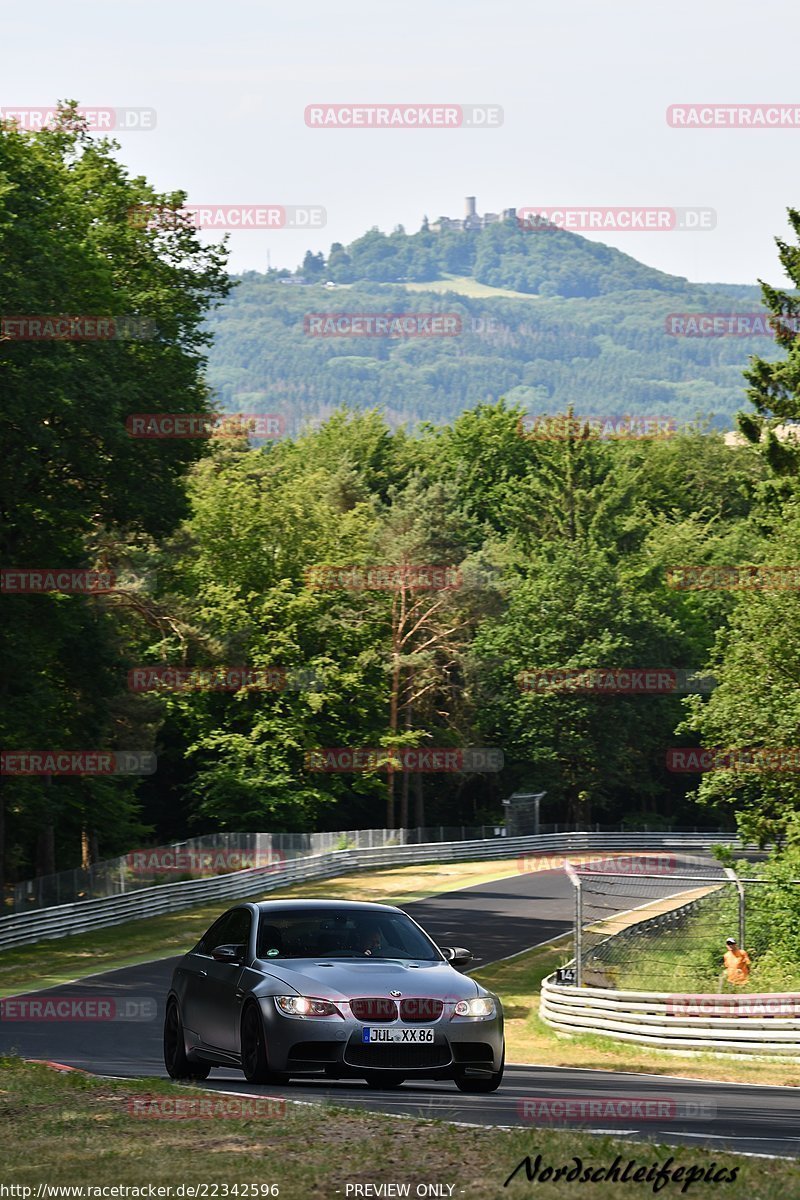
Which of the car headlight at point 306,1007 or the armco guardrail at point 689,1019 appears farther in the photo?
the armco guardrail at point 689,1019

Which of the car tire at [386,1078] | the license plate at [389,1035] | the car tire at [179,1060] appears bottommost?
the car tire at [179,1060]

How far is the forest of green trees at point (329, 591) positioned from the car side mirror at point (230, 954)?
24.6m

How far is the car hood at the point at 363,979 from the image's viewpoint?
40.5 feet

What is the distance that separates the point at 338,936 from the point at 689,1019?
10938 millimetres

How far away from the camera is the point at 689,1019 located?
75.6 ft

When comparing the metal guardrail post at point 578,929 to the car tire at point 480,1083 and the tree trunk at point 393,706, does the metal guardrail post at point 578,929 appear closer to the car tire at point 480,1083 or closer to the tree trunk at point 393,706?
the car tire at point 480,1083

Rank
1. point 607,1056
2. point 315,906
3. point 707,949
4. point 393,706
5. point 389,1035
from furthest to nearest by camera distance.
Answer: point 393,706, point 707,949, point 607,1056, point 315,906, point 389,1035

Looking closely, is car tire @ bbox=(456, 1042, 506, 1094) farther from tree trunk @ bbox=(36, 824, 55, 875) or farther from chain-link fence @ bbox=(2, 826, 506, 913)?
tree trunk @ bbox=(36, 824, 55, 875)

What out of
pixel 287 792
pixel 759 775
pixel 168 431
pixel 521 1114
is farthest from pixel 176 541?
pixel 521 1114

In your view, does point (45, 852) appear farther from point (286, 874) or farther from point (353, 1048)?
point (353, 1048)

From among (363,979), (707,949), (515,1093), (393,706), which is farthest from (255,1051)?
(393,706)

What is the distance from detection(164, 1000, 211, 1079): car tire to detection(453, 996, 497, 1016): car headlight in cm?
244

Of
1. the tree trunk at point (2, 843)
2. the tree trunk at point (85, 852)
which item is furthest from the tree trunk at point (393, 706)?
the tree trunk at point (2, 843)

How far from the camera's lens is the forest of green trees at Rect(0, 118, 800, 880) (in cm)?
3944
